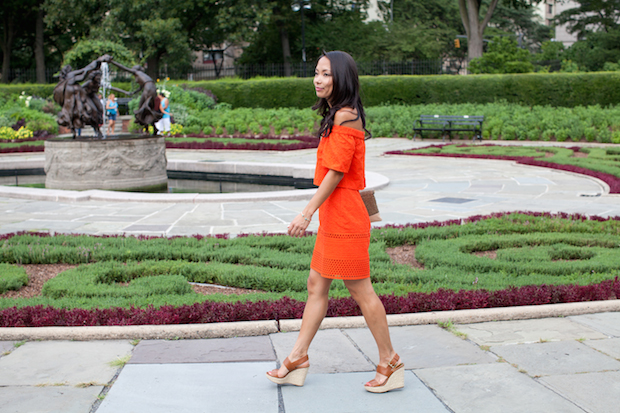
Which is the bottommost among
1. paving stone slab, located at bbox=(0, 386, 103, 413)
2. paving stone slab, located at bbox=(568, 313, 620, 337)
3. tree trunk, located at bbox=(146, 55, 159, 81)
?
paving stone slab, located at bbox=(568, 313, 620, 337)

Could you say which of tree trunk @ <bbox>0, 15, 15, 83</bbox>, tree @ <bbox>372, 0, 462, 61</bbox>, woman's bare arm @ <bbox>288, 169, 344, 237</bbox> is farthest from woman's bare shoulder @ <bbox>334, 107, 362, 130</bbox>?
tree trunk @ <bbox>0, 15, 15, 83</bbox>

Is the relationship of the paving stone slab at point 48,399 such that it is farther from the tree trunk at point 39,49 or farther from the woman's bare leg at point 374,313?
the tree trunk at point 39,49

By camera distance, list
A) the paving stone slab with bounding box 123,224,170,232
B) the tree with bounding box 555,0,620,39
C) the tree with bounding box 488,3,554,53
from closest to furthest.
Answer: the paving stone slab with bounding box 123,224,170,232
the tree with bounding box 555,0,620,39
the tree with bounding box 488,3,554,53

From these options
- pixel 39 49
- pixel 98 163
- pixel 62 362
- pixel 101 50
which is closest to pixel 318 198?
pixel 62 362

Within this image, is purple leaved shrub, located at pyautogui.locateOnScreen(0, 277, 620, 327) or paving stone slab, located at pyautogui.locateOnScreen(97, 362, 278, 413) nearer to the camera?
paving stone slab, located at pyautogui.locateOnScreen(97, 362, 278, 413)

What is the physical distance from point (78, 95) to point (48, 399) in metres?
11.0

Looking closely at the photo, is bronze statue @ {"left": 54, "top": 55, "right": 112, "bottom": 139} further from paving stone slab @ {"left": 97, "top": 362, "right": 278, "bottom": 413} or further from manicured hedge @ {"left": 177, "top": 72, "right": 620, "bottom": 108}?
manicured hedge @ {"left": 177, "top": 72, "right": 620, "bottom": 108}

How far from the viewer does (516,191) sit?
11.2 m

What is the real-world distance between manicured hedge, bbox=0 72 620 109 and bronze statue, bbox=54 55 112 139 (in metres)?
10.6

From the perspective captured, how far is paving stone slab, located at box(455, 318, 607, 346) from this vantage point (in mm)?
4180

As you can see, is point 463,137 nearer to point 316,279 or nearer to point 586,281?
point 586,281

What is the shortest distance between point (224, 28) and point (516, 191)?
1402 inches

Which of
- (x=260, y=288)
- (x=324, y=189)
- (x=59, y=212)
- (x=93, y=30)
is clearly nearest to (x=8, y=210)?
(x=59, y=212)

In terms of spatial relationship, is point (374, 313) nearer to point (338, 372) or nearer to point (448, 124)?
point (338, 372)
